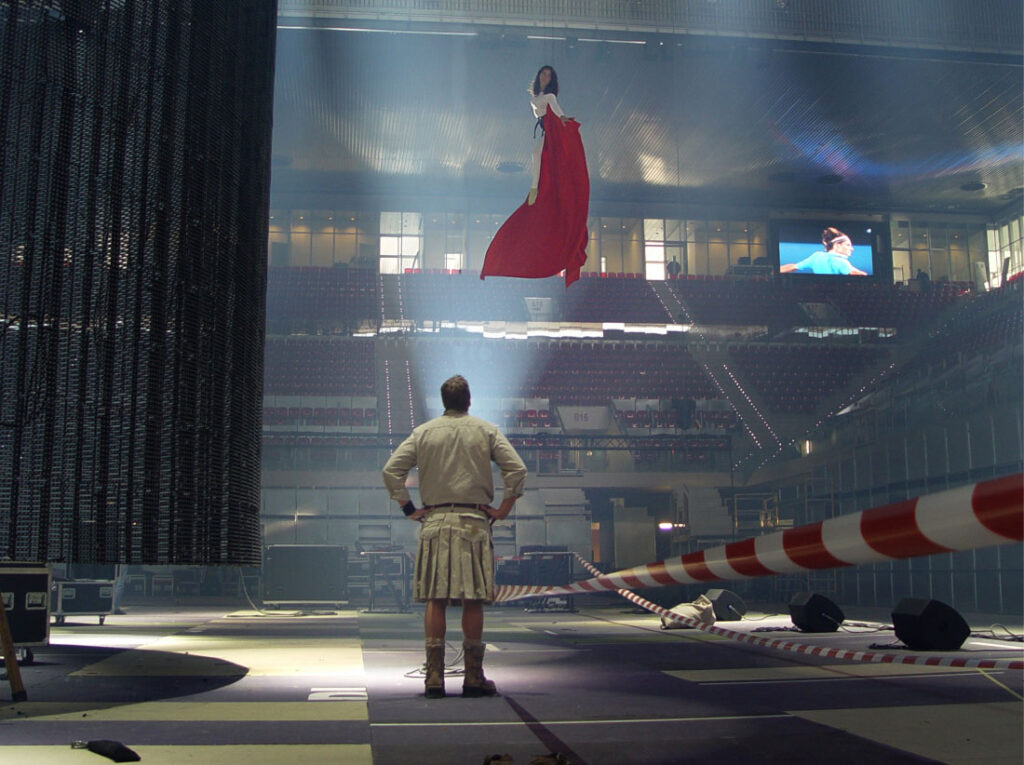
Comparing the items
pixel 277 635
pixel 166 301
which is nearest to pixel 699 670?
pixel 166 301

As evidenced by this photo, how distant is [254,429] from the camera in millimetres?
6180

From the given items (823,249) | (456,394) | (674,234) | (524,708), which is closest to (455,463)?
(456,394)

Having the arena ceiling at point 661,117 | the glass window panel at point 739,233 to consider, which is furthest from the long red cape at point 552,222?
the glass window panel at point 739,233

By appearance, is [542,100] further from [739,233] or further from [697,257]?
[739,233]

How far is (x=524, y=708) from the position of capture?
3.91 meters

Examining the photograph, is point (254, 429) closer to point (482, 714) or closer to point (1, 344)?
point (1, 344)

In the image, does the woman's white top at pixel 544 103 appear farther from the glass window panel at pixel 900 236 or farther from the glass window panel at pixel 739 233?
the glass window panel at pixel 900 236

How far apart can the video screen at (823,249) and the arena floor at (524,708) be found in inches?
1007

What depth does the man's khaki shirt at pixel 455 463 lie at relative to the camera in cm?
446

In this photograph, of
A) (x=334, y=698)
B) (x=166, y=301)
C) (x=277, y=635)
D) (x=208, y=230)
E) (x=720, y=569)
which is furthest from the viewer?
(x=277, y=635)

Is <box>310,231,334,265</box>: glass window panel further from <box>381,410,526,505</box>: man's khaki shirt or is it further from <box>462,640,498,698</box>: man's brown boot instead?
<box>462,640,498,698</box>: man's brown boot

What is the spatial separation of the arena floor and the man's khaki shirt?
0.90m

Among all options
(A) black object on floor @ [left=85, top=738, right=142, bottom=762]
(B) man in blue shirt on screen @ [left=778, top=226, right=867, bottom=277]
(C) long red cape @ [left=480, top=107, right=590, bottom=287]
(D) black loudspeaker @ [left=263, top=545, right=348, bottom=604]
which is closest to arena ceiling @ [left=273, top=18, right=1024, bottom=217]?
(B) man in blue shirt on screen @ [left=778, top=226, right=867, bottom=277]

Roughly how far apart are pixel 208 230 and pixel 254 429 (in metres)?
A: 1.30
